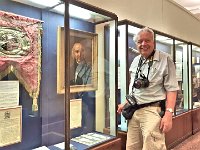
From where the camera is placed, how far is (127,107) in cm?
226

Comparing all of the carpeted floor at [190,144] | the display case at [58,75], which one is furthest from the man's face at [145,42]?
the carpeted floor at [190,144]

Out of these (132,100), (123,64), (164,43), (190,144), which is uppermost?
(164,43)

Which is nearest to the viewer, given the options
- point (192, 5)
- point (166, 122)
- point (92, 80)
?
point (166, 122)

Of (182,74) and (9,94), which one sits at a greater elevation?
(182,74)

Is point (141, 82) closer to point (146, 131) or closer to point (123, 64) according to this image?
point (146, 131)

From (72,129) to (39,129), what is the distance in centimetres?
41

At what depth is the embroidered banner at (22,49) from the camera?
203 centimetres

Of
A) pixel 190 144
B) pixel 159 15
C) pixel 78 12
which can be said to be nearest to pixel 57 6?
pixel 78 12

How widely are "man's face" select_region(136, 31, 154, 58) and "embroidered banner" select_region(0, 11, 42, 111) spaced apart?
39.1 inches

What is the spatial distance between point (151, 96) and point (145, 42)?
51 cm

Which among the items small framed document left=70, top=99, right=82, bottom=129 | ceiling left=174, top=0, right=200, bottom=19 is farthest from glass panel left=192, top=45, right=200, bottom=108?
small framed document left=70, top=99, right=82, bottom=129

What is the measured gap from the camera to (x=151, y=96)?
219cm

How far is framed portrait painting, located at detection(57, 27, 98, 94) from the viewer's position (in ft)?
8.00

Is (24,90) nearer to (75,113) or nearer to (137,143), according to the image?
(75,113)
